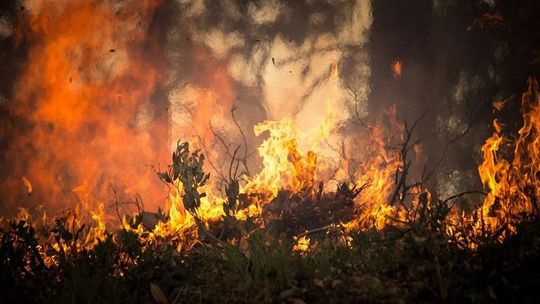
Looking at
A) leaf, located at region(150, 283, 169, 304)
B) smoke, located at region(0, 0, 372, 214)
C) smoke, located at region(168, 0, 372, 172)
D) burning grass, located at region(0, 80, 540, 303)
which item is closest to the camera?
burning grass, located at region(0, 80, 540, 303)

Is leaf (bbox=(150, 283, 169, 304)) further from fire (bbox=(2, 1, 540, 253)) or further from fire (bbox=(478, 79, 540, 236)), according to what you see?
fire (bbox=(2, 1, 540, 253))

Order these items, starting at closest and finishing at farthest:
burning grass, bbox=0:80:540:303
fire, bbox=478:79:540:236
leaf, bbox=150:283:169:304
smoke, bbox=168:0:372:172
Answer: burning grass, bbox=0:80:540:303 → leaf, bbox=150:283:169:304 → fire, bbox=478:79:540:236 → smoke, bbox=168:0:372:172

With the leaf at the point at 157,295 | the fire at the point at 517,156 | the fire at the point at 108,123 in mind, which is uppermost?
the fire at the point at 108,123

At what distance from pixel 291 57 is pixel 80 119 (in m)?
5.45

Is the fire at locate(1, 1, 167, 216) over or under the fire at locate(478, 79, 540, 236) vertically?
over

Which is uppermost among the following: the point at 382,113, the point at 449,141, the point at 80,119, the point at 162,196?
the point at 80,119

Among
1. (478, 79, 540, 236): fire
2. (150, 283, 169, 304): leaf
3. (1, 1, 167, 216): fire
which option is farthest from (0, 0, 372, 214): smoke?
(150, 283, 169, 304): leaf

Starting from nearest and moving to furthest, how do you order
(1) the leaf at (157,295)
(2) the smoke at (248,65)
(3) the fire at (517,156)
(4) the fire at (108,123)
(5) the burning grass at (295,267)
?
(5) the burning grass at (295,267) < (1) the leaf at (157,295) < (3) the fire at (517,156) < (4) the fire at (108,123) < (2) the smoke at (248,65)

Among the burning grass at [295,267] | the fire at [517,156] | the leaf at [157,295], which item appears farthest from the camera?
the fire at [517,156]

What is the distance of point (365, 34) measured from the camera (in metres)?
9.38

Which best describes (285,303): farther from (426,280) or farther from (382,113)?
(382,113)

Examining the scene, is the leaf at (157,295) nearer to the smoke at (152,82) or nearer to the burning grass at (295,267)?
the burning grass at (295,267)

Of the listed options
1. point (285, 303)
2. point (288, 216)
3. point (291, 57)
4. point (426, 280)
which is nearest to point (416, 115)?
point (291, 57)

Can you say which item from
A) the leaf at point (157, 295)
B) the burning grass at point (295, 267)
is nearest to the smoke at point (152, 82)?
the burning grass at point (295, 267)
